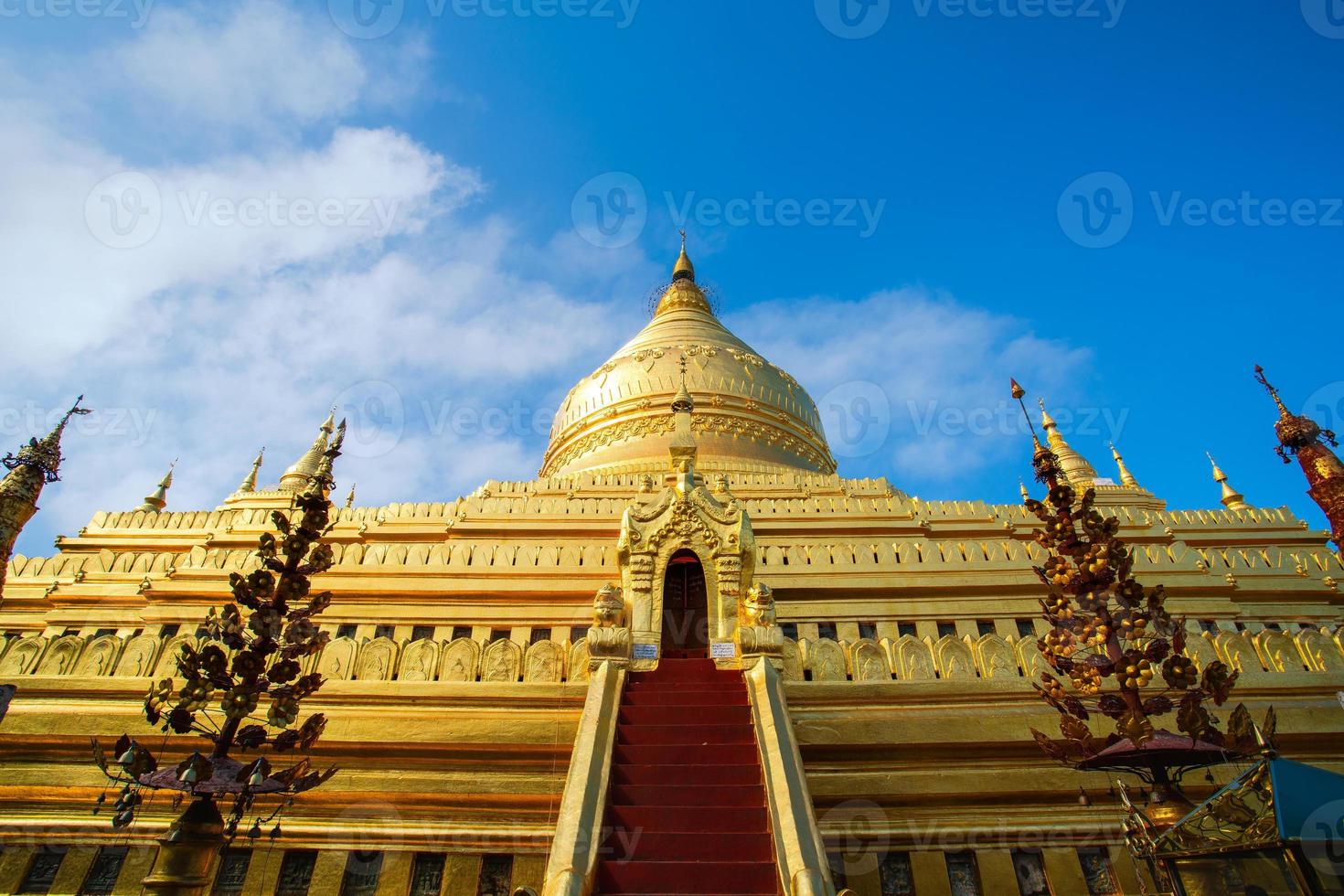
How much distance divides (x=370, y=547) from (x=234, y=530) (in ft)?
21.4

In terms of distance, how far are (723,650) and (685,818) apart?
3509 millimetres

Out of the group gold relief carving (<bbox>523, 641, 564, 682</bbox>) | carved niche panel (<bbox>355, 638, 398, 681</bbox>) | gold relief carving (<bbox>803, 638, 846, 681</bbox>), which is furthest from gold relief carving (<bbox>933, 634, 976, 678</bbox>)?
carved niche panel (<bbox>355, 638, 398, 681</bbox>)

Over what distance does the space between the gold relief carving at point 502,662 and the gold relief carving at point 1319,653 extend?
11.7 metres

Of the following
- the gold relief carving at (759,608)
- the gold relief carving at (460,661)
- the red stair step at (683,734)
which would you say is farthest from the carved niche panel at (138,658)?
the gold relief carving at (759,608)

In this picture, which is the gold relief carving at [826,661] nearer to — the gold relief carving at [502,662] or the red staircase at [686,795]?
the red staircase at [686,795]

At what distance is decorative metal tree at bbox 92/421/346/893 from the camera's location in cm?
669

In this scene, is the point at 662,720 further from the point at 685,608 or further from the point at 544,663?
the point at 685,608

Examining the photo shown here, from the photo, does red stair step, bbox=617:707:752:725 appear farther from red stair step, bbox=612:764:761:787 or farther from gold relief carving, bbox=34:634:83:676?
gold relief carving, bbox=34:634:83:676

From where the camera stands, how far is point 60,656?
36.9 ft

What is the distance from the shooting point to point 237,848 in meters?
8.79

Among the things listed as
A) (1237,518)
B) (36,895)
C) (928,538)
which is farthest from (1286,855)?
(1237,518)

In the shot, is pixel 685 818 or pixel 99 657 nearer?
pixel 685 818

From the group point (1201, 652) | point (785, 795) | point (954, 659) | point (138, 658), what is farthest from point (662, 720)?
point (1201, 652)

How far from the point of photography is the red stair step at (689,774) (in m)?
8.30
